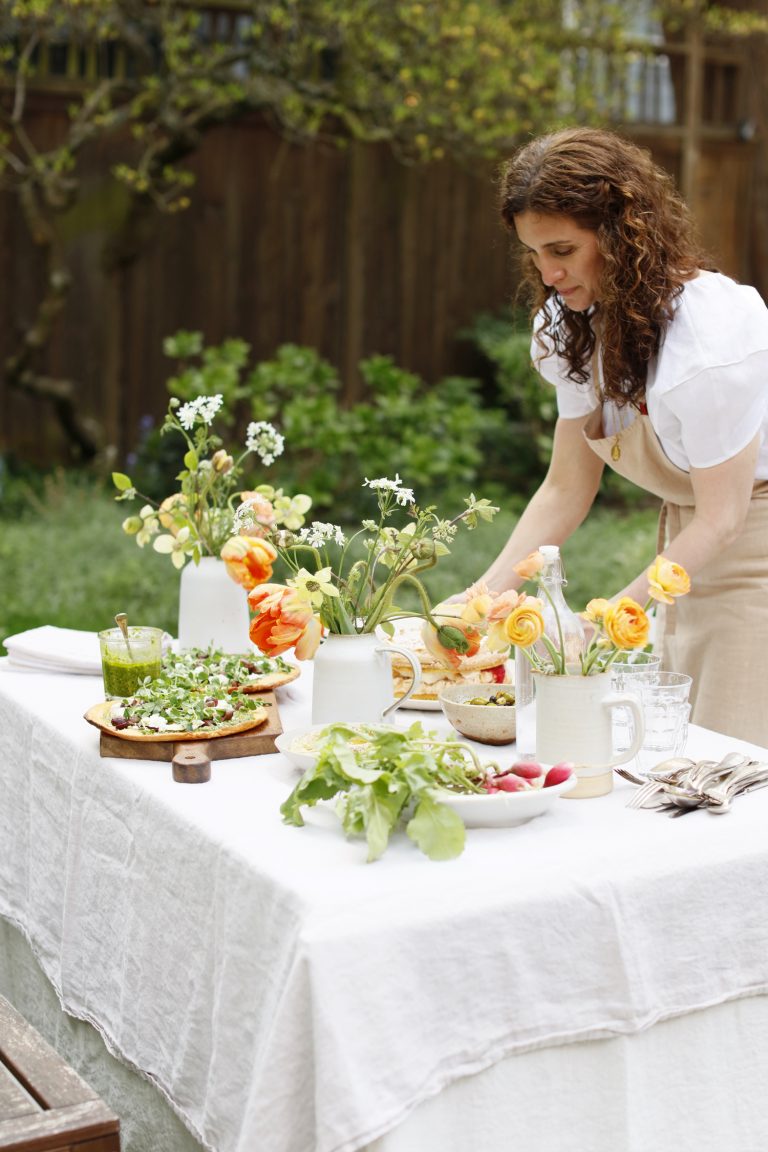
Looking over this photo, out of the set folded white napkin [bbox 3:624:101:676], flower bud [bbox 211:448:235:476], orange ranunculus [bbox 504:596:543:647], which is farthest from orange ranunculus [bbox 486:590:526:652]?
folded white napkin [bbox 3:624:101:676]

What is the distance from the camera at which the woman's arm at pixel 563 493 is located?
2.80m

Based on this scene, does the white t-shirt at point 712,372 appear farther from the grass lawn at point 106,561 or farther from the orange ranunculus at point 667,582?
the grass lawn at point 106,561

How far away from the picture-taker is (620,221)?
2.37 meters

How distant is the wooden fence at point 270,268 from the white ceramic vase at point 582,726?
567 cm

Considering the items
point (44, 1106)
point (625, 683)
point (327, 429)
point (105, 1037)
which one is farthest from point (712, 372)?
point (327, 429)

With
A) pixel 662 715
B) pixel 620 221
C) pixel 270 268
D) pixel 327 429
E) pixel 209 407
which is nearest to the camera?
pixel 662 715

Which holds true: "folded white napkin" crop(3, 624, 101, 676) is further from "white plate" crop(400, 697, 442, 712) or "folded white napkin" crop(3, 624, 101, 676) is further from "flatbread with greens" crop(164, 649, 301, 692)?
"white plate" crop(400, 697, 442, 712)

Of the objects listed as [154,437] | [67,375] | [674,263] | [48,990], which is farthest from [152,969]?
[67,375]

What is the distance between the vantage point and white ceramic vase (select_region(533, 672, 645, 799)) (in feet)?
6.22

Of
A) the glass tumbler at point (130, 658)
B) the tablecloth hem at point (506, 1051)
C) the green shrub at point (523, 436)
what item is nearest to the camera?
the tablecloth hem at point (506, 1051)

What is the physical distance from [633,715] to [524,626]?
0.19m

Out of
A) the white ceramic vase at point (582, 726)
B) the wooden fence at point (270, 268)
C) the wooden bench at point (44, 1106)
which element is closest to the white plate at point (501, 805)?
the white ceramic vase at point (582, 726)

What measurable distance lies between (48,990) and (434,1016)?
95 cm

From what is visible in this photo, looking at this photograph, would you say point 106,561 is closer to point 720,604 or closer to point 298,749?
point 720,604
